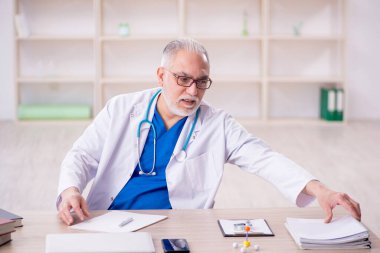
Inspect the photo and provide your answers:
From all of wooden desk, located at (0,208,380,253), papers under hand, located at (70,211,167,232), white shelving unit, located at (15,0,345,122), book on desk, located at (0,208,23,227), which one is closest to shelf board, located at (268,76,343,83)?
white shelving unit, located at (15,0,345,122)

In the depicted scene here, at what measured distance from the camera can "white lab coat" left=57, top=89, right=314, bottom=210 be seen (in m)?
2.58

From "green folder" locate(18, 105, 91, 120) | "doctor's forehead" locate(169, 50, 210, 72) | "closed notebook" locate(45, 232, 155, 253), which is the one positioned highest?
"doctor's forehead" locate(169, 50, 210, 72)

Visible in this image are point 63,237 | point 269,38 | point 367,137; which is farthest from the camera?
point 269,38

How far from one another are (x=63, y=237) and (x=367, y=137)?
4.88 metres

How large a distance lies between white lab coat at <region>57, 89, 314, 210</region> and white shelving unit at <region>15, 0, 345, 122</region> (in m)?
4.43

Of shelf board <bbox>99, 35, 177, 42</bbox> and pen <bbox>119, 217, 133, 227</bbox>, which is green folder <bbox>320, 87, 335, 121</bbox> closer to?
shelf board <bbox>99, 35, 177, 42</bbox>

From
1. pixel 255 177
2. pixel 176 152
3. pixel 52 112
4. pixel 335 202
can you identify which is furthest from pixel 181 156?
pixel 52 112

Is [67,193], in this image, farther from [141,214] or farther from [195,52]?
[195,52]

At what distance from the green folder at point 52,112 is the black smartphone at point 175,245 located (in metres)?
5.22

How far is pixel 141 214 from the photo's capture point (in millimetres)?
2295

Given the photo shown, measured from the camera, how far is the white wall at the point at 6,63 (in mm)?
7086

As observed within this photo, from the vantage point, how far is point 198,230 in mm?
2143

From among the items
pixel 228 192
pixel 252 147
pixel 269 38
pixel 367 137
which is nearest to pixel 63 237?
pixel 252 147

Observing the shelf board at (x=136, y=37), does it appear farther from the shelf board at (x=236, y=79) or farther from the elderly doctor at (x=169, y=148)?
the elderly doctor at (x=169, y=148)
